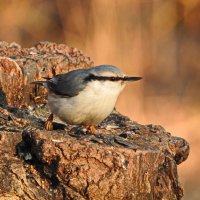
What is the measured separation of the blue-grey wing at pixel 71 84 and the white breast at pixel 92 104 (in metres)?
0.04

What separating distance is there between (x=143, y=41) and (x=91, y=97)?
3194 mm

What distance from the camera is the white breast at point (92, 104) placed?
15.2ft

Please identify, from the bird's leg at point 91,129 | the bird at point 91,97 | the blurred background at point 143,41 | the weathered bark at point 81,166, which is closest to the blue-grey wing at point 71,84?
the bird at point 91,97

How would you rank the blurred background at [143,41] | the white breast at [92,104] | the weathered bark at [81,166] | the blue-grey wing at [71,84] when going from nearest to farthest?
the weathered bark at [81,166]
the white breast at [92,104]
the blue-grey wing at [71,84]
the blurred background at [143,41]

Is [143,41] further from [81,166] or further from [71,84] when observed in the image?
[81,166]

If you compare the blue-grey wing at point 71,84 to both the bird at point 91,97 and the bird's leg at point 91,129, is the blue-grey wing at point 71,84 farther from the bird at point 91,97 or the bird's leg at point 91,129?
the bird's leg at point 91,129

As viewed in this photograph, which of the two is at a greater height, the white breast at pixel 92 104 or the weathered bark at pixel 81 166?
the white breast at pixel 92 104

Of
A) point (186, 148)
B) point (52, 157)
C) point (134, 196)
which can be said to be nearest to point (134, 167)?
point (134, 196)

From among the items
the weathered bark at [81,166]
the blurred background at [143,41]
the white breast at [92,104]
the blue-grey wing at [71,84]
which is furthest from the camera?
the blurred background at [143,41]

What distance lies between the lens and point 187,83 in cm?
858

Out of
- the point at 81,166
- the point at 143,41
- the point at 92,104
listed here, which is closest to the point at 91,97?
the point at 92,104

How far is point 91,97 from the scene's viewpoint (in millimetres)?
4676

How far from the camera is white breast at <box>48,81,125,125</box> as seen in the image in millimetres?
4641

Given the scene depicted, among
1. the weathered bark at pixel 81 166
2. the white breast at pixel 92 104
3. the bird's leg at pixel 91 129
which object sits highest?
the white breast at pixel 92 104
